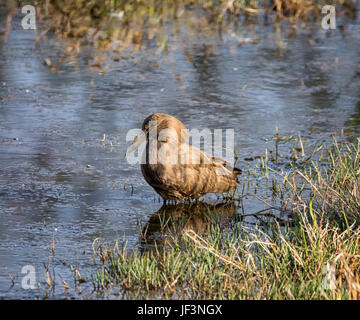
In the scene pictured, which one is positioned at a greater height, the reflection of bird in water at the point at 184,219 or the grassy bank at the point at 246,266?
the grassy bank at the point at 246,266

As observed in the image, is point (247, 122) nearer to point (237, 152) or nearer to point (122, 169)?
point (237, 152)

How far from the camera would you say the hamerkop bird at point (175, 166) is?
6699 millimetres

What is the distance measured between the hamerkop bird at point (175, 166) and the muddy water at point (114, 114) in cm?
24

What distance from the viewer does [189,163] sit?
6.84 m

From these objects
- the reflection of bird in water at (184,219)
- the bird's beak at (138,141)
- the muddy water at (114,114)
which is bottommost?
the reflection of bird in water at (184,219)

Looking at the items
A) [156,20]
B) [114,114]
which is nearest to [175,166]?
[114,114]

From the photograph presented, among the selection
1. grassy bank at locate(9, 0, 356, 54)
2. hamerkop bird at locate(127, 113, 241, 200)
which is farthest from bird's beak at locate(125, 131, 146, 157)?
grassy bank at locate(9, 0, 356, 54)

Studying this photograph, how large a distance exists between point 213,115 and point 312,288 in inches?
176

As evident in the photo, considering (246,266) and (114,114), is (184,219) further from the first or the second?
(114,114)

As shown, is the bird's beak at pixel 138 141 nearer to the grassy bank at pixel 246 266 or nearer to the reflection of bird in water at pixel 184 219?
the reflection of bird in water at pixel 184 219

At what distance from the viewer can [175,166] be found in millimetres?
6742

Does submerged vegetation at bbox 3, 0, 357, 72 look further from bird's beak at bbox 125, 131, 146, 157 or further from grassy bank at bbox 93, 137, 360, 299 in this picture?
grassy bank at bbox 93, 137, 360, 299

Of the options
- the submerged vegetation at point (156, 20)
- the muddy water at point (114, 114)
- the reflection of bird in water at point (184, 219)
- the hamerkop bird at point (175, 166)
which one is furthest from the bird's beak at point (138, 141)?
the submerged vegetation at point (156, 20)

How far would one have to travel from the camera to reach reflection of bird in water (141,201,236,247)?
617 cm
